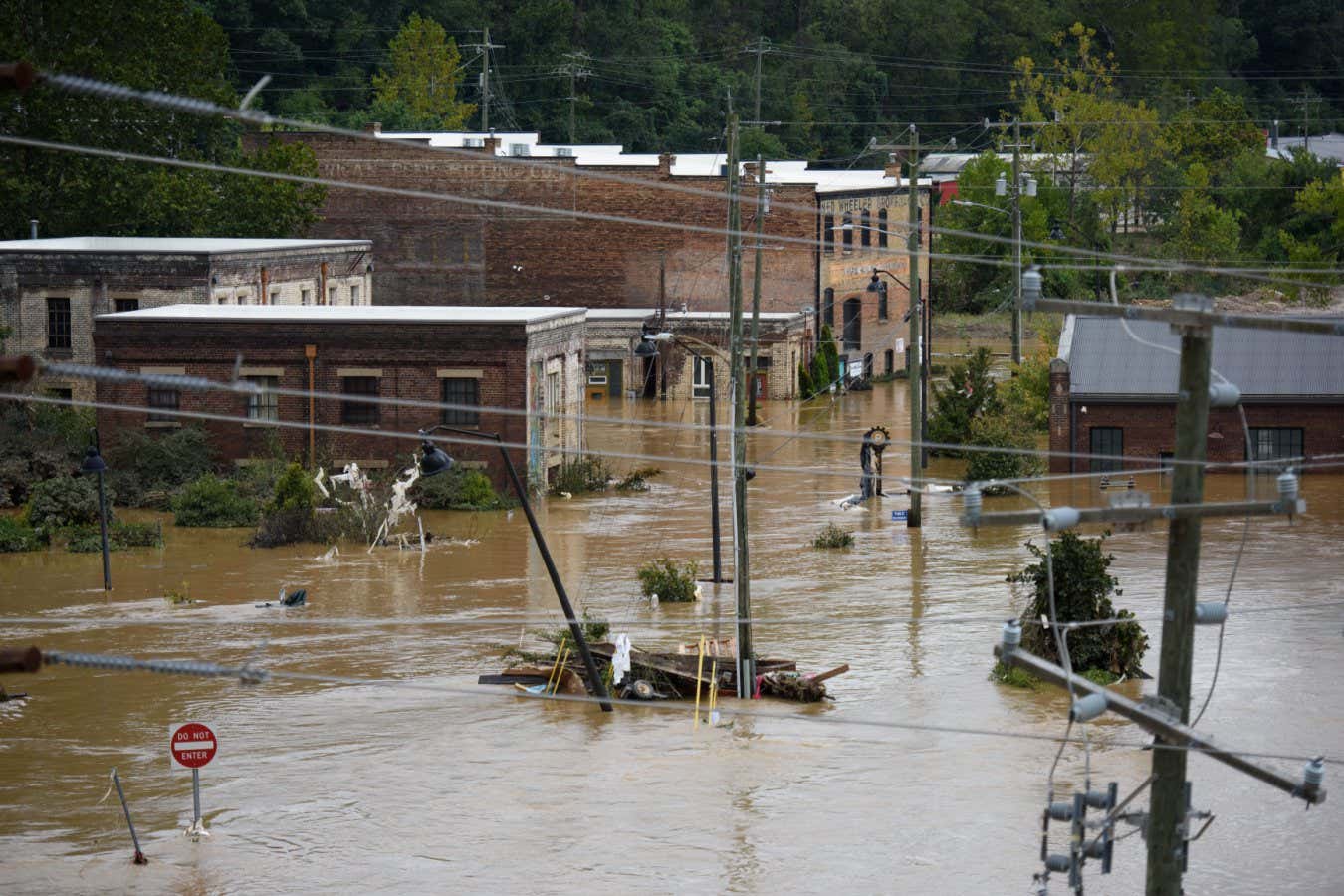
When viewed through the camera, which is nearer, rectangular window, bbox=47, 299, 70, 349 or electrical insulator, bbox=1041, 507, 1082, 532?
electrical insulator, bbox=1041, 507, 1082, 532

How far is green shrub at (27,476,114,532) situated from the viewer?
42.4 m

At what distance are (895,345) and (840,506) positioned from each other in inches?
1148

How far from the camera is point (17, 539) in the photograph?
40.7 metres

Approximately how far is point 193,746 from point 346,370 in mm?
26635

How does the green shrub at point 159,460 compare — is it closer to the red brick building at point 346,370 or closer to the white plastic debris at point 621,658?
the red brick building at point 346,370

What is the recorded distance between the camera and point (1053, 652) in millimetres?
28453

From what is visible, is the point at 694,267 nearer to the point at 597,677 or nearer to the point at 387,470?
the point at 387,470

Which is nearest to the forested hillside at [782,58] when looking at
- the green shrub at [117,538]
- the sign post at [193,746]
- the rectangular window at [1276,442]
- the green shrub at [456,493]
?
the rectangular window at [1276,442]

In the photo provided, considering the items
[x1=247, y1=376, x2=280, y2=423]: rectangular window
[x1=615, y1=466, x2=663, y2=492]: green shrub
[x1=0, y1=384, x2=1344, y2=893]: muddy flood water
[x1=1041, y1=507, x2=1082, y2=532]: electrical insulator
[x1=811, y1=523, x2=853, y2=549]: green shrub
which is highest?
[x1=247, y1=376, x2=280, y2=423]: rectangular window

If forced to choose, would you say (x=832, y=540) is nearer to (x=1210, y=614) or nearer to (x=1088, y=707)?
(x=1210, y=614)

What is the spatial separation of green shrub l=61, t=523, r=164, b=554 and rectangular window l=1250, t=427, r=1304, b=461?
25722 millimetres

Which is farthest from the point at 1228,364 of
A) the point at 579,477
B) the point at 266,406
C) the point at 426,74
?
the point at 426,74

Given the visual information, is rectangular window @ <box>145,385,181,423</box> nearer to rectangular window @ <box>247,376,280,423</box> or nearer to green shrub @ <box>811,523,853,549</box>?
rectangular window @ <box>247,376,280,423</box>

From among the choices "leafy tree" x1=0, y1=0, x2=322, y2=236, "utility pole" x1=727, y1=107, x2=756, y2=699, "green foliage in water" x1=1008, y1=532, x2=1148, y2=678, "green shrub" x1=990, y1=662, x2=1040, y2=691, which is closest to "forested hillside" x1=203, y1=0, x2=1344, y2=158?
"leafy tree" x1=0, y1=0, x2=322, y2=236
